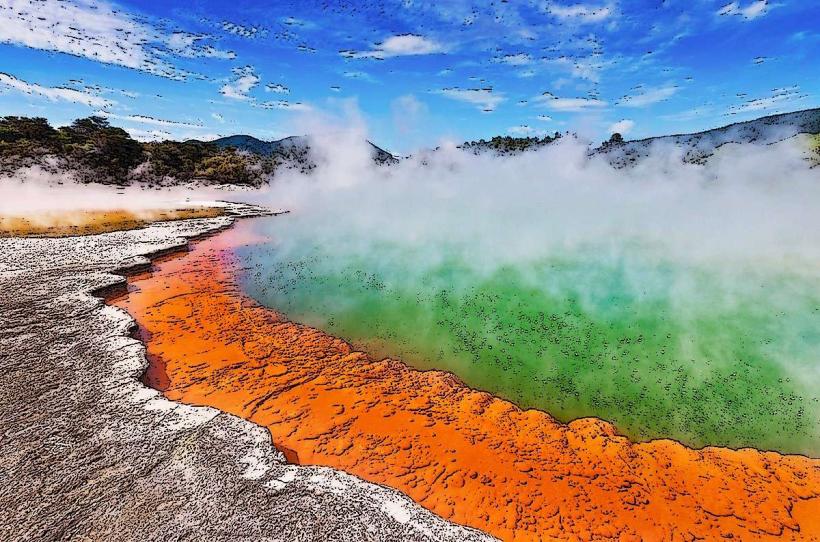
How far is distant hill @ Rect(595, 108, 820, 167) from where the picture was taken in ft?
235

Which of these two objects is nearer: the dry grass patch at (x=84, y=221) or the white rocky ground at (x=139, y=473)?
the white rocky ground at (x=139, y=473)

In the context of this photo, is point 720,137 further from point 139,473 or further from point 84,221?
point 139,473

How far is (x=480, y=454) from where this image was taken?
288 inches

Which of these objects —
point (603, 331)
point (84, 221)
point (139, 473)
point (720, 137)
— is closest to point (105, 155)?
point (84, 221)

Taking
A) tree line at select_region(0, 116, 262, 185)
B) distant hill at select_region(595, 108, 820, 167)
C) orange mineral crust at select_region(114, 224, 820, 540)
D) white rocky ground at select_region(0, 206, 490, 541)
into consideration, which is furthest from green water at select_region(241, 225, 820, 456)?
distant hill at select_region(595, 108, 820, 167)

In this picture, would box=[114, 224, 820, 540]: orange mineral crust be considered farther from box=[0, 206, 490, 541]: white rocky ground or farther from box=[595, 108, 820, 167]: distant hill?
box=[595, 108, 820, 167]: distant hill

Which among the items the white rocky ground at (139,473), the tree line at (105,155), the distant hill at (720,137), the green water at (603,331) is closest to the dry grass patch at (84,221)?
the green water at (603,331)

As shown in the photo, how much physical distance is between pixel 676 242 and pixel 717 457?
21.3 meters

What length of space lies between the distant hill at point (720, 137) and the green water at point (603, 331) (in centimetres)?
6511

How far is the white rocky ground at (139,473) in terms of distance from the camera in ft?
15.6

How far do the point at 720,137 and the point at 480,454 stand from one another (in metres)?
110

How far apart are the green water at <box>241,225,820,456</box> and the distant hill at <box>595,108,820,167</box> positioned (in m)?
65.1

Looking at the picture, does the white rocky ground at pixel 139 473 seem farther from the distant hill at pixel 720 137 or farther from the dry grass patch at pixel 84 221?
the distant hill at pixel 720 137

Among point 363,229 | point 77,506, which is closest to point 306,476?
point 77,506
